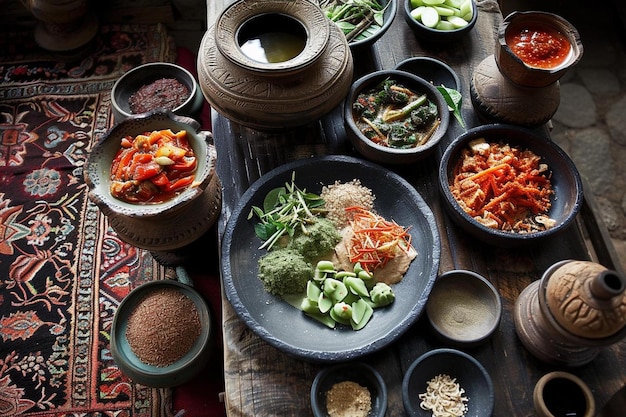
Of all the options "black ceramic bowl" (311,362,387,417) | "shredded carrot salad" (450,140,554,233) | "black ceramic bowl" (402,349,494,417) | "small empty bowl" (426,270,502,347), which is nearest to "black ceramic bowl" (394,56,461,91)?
"shredded carrot salad" (450,140,554,233)

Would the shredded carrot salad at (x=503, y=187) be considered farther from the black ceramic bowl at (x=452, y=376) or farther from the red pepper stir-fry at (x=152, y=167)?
the red pepper stir-fry at (x=152, y=167)

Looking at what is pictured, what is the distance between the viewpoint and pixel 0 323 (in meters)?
3.17

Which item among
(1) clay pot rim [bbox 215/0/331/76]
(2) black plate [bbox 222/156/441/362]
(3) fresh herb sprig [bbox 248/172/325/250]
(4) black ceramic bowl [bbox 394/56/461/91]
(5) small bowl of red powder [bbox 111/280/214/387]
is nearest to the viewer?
(2) black plate [bbox 222/156/441/362]

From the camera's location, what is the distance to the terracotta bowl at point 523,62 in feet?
8.04

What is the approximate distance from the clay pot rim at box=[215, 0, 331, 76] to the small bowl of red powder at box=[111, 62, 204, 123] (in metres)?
0.78

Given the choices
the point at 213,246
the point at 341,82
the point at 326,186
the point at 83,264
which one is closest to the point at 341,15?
the point at 341,82

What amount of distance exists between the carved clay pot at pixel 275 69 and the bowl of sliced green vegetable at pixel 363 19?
1.04ft

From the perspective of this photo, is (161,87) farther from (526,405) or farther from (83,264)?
(526,405)

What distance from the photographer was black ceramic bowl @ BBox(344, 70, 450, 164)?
2529 mm

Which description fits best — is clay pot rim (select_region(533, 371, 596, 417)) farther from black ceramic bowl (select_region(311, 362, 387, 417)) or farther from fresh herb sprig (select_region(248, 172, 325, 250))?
fresh herb sprig (select_region(248, 172, 325, 250))

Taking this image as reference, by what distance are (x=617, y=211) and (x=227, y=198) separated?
2844mm

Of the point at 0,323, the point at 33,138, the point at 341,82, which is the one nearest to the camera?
the point at 341,82

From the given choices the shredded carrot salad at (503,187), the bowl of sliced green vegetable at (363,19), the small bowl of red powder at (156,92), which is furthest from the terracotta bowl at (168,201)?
the shredded carrot salad at (503,187)

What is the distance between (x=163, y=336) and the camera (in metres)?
2.64
